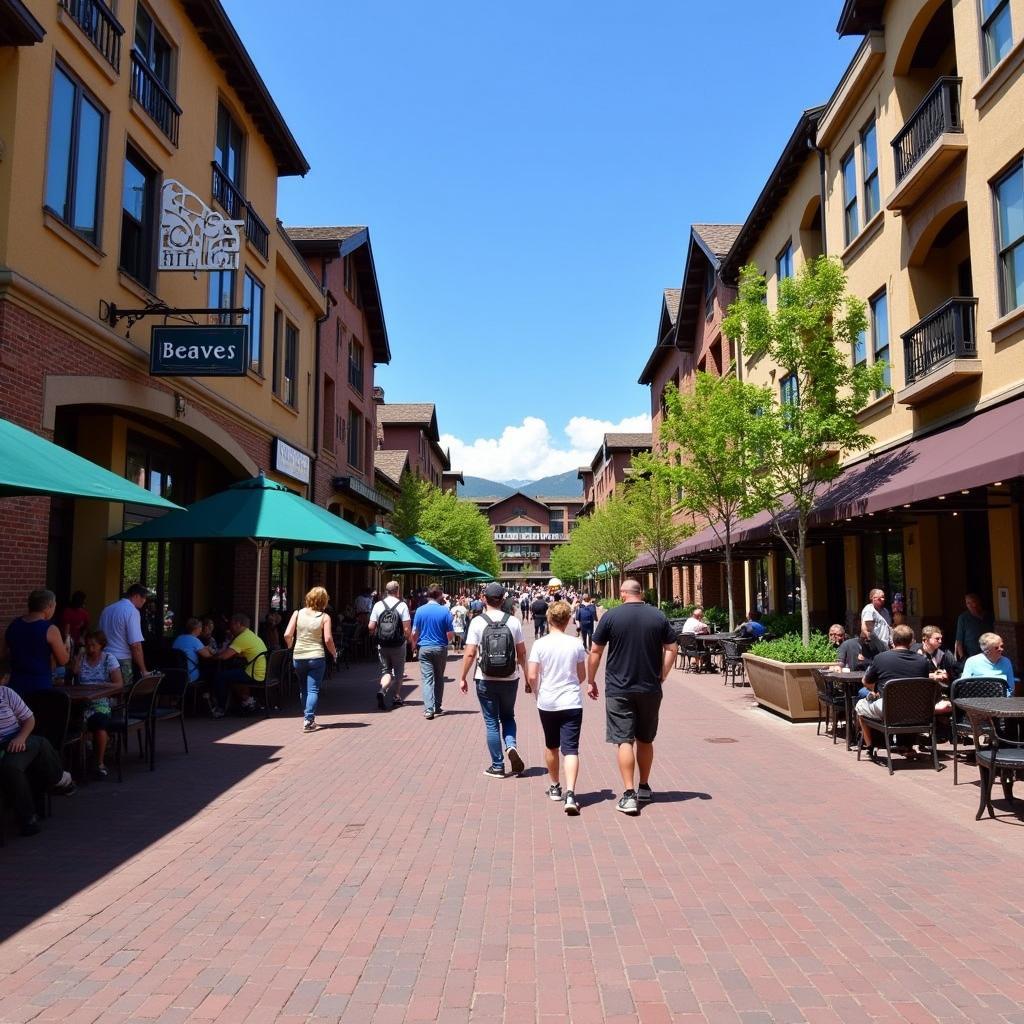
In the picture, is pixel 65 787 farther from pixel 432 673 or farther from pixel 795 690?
pixel 795 690

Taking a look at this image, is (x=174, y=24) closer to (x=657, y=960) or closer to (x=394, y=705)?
(x=394, y=705)

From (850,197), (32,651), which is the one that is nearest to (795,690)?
(32,651)

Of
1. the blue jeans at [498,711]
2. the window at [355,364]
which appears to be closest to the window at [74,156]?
the blue jeans at [498,711]

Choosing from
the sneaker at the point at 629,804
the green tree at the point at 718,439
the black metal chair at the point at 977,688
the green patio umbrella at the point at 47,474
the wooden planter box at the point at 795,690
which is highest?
the green tree at the point at 718,439

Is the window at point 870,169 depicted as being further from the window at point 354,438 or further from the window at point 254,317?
the window at point 354,438

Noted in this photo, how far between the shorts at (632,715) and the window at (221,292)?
12.1 meters

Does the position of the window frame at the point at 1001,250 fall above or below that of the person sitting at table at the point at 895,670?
above

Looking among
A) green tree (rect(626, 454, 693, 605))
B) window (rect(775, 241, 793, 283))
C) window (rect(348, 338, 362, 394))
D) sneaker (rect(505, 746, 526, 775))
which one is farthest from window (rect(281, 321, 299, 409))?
sneaker (rect(505, 746, 526, 775))

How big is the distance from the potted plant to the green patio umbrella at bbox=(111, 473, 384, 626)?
6.51 meters

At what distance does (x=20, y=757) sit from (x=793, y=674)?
30.3ft

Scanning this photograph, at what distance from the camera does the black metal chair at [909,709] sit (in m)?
8.50

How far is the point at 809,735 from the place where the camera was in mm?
11055

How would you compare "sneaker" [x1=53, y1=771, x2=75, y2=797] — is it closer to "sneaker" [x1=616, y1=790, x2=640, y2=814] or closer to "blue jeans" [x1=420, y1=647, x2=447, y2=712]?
"sneaker" [x1=616, y1=790, x2=640, y2=814]

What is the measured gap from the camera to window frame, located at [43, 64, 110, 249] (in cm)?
1042
